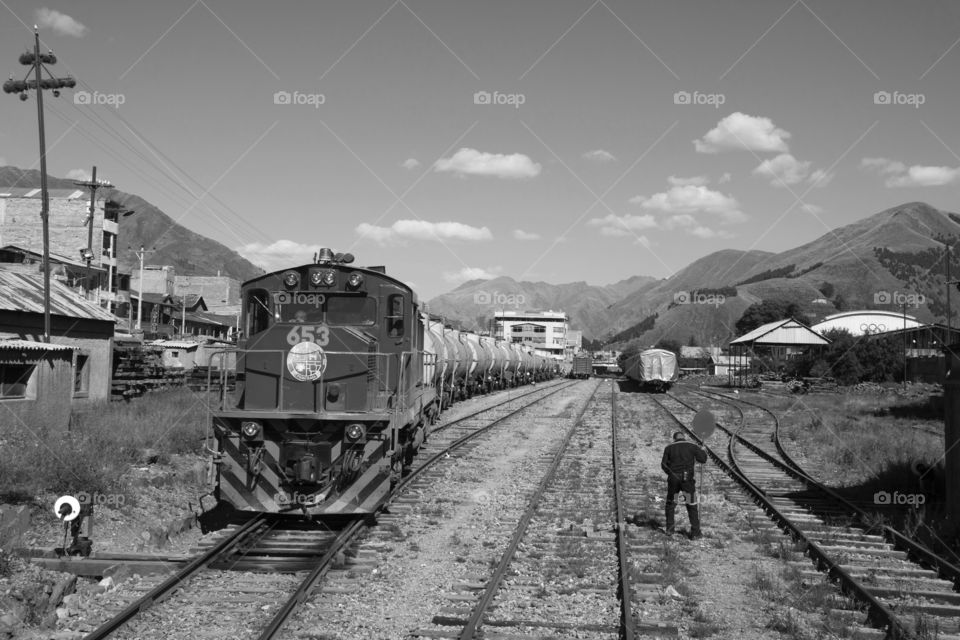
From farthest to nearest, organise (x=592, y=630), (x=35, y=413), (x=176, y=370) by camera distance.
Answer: (x=176, y=370)
(x=35, y=413)
(x=592, y=630)

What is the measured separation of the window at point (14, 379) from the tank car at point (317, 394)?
23.6ft

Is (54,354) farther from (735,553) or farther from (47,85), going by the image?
(735,553)

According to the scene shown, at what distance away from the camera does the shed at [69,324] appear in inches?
781

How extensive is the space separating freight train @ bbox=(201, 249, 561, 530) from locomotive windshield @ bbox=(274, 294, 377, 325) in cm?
1

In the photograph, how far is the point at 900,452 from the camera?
672 inches

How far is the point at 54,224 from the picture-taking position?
59406 millimetres

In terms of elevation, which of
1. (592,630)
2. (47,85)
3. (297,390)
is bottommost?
(592,630)

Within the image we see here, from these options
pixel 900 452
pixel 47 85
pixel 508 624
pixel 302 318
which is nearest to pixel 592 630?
pixel 508 624

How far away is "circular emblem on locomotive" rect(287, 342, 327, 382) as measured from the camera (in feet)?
33.8

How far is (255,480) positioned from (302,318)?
2.34 m

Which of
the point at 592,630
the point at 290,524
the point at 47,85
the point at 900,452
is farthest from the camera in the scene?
the point at 47,85

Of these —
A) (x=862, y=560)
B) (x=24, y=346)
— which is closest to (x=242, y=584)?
(x=862, y=560)

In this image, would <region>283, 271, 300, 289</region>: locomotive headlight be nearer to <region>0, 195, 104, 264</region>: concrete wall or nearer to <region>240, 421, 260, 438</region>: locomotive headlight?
<region>240, 421, 260, 438</region>: locomotive headlight

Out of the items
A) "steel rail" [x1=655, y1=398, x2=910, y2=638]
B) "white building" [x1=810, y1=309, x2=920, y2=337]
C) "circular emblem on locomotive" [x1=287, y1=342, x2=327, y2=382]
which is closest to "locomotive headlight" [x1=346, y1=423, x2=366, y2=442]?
"circular emblem on locomotive" [x1=287, y1=342, x2=327, y2=382]
